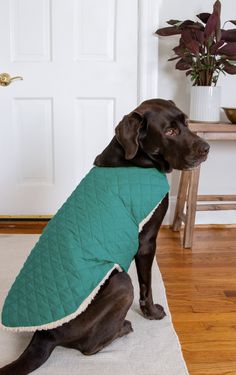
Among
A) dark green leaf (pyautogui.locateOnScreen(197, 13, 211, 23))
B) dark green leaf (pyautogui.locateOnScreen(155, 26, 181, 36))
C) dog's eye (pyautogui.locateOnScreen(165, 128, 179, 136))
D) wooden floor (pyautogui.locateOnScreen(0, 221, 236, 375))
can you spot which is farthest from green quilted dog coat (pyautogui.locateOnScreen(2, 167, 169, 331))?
dark green leaf (pyautogui.locateOnScreen(197, 13, 211, 23))

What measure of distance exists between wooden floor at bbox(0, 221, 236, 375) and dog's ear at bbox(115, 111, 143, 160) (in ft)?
2.32

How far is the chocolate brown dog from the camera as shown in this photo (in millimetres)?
1305

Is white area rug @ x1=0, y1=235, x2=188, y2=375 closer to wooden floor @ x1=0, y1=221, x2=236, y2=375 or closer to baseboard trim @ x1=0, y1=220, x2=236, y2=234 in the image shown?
wooden floor @ x1=0, y1=221, x2=236, y2=375

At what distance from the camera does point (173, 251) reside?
7.99 ft

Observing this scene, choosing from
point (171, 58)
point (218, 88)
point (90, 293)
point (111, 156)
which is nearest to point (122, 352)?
point (90, 293)

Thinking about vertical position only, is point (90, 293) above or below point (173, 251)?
above

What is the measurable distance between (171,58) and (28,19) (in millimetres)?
931

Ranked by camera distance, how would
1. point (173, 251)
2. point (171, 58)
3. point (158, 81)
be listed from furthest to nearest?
point (158, 81), point (171, 58), point (173, 251)

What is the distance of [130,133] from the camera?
140 centimetres

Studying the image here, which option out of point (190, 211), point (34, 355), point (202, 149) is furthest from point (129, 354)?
point (190, 211)

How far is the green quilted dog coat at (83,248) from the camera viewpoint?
4.25ft

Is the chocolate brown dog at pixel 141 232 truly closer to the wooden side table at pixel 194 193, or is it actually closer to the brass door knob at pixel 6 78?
the wooden side table at pixel 194 193

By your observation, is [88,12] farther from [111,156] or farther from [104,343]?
[104,343]

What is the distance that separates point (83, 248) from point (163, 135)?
45cm
